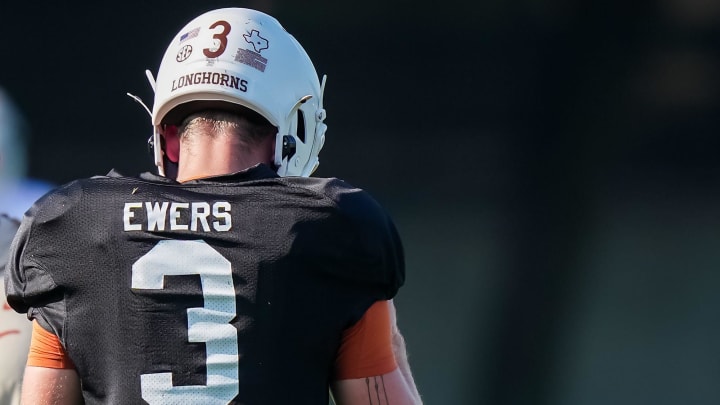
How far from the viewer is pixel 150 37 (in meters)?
3.15

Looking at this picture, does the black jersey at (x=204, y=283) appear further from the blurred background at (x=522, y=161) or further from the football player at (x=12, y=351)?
the blurred background at (x=522, y=161)

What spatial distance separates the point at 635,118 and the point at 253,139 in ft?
6.63

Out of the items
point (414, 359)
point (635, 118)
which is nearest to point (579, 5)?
point (635, 118)

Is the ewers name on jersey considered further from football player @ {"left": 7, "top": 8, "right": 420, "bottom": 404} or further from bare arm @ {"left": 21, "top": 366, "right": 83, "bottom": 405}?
bare arm @ {"left": 21, "top": 366, "right": 83, "bottom": 405}

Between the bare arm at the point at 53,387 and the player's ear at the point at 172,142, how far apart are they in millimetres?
318

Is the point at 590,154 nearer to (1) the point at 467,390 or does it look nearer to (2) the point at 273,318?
(1) the point at 467,390

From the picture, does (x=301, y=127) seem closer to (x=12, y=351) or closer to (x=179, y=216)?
(x=179, y=216)

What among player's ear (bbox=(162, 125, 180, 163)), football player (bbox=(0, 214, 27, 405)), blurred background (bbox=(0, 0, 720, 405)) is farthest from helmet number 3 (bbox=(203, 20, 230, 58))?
blurred background (bbox=(0, 0, 720, 405))

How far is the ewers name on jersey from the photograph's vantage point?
1.28 metres

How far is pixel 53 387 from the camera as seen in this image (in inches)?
52.4

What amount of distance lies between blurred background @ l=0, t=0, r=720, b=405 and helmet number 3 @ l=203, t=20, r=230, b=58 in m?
1.67

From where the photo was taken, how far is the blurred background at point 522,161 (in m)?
3.16

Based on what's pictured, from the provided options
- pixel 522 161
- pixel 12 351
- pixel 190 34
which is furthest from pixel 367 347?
pixel 522 161

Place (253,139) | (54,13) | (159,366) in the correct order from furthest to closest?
(54,13)
(253,139)
(159,366)
